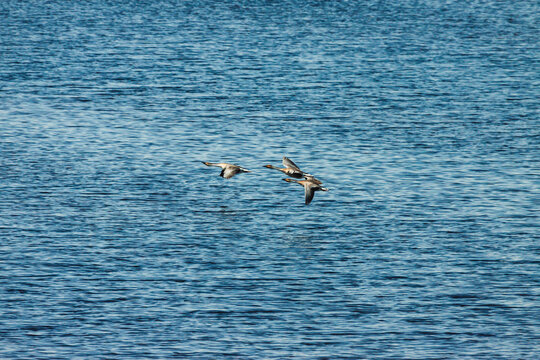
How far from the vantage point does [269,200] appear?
139 ft

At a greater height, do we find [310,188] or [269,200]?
[310,188]

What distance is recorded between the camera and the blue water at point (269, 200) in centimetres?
3086

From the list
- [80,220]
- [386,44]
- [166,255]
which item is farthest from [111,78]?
[166,255]

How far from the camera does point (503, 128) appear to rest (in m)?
52.9

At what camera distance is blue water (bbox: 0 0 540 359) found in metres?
30.9

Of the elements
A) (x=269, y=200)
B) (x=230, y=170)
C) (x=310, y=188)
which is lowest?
(x=269, y=200)

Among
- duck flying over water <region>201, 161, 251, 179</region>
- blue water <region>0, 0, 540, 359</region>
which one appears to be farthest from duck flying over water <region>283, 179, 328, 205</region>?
duck flying over water <region>201, 161, 251, 179</region>

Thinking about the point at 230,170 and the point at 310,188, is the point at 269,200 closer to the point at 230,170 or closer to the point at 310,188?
the point at 230,170

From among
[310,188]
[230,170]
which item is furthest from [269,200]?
[310,188]

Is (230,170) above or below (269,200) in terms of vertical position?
above

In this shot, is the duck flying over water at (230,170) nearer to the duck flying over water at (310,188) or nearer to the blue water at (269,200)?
the blue water at (269,200)

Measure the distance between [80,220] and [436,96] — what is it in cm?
2641

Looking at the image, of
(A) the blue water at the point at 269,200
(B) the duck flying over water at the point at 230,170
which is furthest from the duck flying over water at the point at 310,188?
(B) the duck flying over water at the point at 230,170

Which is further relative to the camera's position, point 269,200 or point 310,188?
point 269,200
